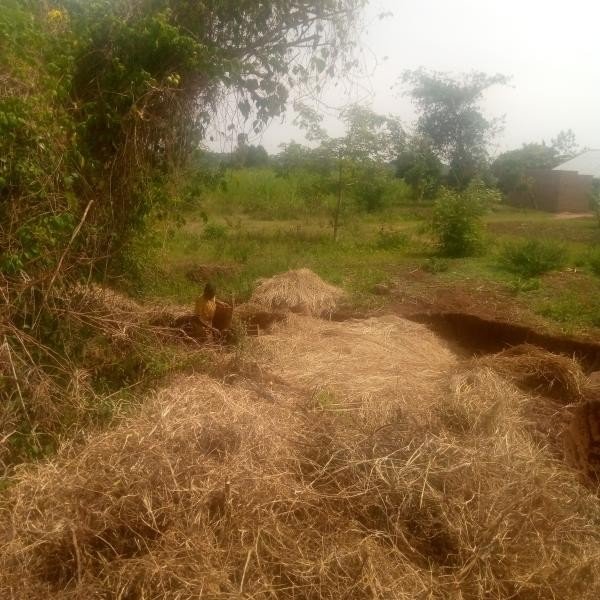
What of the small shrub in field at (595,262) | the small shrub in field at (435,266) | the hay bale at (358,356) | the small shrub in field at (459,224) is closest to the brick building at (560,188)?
the small shrub in field at (459,224)

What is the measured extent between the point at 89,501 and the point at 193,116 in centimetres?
386

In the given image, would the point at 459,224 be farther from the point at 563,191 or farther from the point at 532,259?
the point at 563,191

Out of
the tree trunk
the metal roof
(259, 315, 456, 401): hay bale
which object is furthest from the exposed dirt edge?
the metal roof

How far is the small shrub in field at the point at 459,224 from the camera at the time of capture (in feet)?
34.6

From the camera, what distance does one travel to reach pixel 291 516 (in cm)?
270

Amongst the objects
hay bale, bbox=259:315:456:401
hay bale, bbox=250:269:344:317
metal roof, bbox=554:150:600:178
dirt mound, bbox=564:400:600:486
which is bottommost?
dirt mound, bbox=564:400:600:486

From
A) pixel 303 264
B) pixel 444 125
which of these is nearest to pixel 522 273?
pixel 303 264

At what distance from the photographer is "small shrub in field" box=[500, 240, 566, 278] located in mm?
8945

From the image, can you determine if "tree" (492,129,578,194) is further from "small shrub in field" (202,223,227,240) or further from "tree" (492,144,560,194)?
"small shrub in field" (202,223,227,240)

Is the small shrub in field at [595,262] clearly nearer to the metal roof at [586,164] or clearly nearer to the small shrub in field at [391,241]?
the small shrub in field at [391,241]

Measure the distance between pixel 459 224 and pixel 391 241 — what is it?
5.85ft

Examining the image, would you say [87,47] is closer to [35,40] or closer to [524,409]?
[35,40]

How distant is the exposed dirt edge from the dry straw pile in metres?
3.24

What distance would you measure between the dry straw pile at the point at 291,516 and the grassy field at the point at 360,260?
130 inches
